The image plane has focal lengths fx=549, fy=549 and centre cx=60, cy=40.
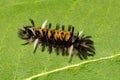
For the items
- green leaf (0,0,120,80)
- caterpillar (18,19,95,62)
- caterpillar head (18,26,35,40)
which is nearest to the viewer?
green leaf (0,0,120,80)

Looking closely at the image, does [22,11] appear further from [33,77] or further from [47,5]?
[33,77]

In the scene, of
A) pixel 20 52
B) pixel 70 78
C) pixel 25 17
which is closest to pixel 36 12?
pixel 25 17

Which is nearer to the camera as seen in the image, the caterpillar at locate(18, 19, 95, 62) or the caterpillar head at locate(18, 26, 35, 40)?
the caterpillar at locate(18, 19, 95, 62)

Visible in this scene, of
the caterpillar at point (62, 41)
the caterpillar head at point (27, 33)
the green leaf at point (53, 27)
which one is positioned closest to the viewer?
the green leaf at point (53, 27)

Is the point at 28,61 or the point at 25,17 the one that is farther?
the point at 25,17

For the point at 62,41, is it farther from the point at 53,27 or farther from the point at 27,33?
the point at 27,33

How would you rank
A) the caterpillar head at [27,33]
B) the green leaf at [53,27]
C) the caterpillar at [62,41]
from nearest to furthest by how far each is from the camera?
the green leaf at [53,27] < the caterpillar at [62,41] < the caterpillar head at [27,33]
